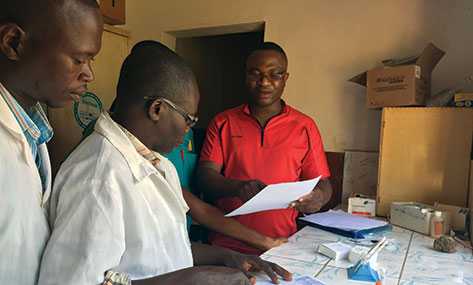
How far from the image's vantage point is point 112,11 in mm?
2312

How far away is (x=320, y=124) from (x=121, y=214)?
5.95ft

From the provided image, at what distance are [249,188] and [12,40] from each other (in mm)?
966

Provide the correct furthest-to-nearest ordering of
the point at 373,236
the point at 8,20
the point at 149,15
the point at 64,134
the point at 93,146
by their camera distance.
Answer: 1. the point at 149,15
2. the point at 64,134
3. the point at 373,236
4. the point at 93,146
5. the point at 8,20

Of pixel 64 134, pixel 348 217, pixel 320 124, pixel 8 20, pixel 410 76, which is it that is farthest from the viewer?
pixel 320 124

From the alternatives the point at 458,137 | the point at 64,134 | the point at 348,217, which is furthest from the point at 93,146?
the point at 458,137

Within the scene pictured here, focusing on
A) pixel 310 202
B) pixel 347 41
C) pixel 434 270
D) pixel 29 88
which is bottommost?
pixel 434 270

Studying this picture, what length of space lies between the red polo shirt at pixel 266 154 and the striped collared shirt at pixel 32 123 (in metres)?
0.98

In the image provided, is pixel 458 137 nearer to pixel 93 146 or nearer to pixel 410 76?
pixel 410 76

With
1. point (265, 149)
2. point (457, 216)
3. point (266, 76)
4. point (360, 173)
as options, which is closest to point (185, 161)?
point (265, 149)

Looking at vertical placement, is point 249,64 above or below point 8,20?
above

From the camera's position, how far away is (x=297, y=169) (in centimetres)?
176

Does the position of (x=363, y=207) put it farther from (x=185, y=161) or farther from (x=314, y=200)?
(x=185, y=161)

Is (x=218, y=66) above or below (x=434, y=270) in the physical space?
above

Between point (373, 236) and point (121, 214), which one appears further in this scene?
point (373, 236)
